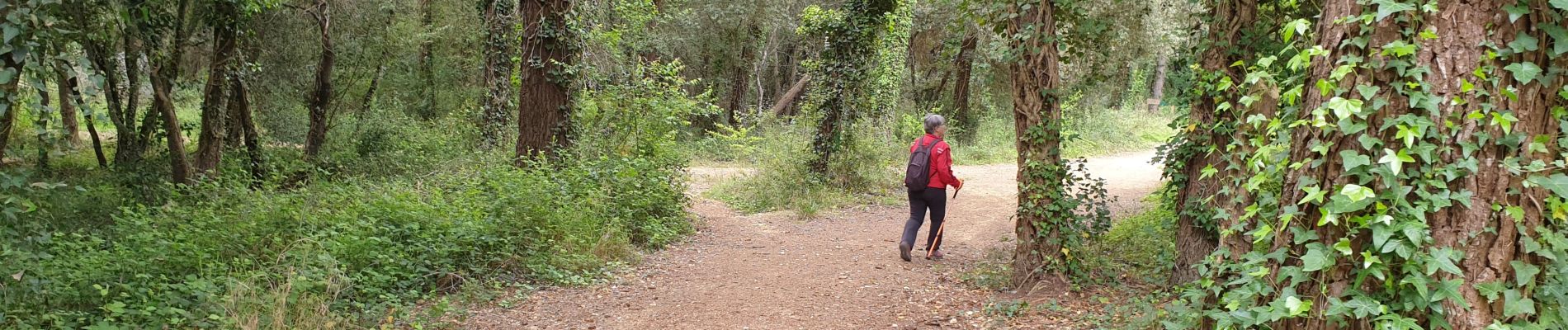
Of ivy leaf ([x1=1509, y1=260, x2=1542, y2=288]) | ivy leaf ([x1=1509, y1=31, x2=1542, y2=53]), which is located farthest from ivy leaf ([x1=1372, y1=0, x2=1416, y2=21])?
ivy leaf ([x1=1509, y1=260, x2=1542, y2=288])

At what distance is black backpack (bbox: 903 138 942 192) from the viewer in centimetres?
695

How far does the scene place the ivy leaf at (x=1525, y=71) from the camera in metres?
2.36

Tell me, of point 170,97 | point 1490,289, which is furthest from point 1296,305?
point 170,97

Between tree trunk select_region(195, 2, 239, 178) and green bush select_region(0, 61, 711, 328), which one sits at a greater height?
tree trunk select_region(195, 2, 239, 178)

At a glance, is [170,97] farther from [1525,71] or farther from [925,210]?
[1525,71]

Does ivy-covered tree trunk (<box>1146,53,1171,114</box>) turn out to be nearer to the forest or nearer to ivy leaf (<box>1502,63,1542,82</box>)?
the forest

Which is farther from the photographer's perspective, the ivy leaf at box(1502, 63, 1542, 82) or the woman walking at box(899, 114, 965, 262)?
the woman walking at box(899, 114, 965, 262)

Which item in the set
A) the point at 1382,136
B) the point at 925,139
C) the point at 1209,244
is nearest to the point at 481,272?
the point at 925,139

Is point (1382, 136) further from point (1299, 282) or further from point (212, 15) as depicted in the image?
point (212, 15)

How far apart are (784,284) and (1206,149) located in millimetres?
3306

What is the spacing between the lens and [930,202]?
23.6ft

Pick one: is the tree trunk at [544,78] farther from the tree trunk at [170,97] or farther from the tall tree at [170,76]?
the tall tree at [170,76]

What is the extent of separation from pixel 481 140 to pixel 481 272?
25.4ft

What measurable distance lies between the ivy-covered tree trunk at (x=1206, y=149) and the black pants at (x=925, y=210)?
1.99 m
